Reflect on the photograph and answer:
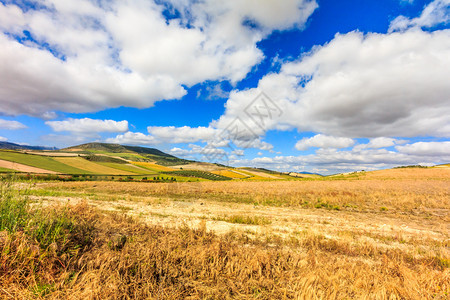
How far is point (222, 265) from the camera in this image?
4523mm

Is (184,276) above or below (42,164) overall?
above

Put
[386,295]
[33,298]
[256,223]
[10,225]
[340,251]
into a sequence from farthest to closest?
[256,223]
[340,251]
[10,225]
[386,295]
[33,298]

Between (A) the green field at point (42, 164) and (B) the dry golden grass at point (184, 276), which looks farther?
(A) the green field at point (42, 164)

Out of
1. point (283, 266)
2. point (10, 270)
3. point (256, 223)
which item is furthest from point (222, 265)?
point (256, 223)

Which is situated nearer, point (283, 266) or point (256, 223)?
point (283, 266)

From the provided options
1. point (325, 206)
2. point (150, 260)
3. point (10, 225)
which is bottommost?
point (325, 206)

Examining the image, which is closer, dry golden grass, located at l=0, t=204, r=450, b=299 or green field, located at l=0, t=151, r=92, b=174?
dry golden grass, located at l=0, t=204, r=450, b=299

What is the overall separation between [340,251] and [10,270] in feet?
29.5

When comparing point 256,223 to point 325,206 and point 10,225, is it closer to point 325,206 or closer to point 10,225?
point 10,225

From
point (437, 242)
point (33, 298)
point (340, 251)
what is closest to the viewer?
point (33, 298)

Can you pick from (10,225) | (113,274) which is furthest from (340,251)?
(10,225)

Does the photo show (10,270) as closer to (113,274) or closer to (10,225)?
(10,225)

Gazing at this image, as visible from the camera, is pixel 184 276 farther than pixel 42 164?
No

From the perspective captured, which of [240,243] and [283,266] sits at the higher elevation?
[283,266]
